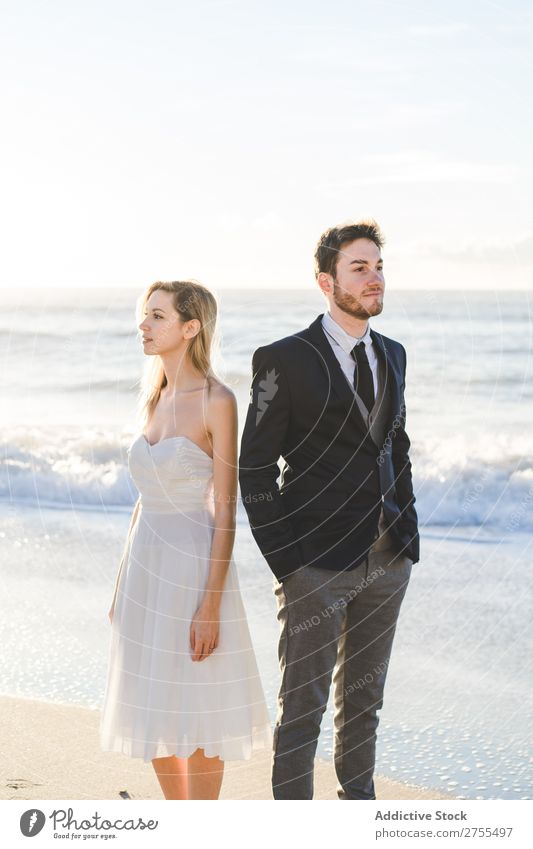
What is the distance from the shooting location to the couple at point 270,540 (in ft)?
10.2

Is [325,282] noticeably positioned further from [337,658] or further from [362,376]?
[337,658]

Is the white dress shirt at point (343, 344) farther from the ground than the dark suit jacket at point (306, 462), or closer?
farther from the ground

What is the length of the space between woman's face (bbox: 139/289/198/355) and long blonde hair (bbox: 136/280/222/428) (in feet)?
0.06

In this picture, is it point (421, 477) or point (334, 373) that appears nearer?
point (334, 373)

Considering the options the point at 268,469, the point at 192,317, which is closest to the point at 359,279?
the point at 192,317

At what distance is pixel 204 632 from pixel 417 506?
6.72 m

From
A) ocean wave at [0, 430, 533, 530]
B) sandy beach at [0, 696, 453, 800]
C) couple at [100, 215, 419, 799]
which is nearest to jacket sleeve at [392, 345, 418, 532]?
couple at [100, 215, 419, 799]

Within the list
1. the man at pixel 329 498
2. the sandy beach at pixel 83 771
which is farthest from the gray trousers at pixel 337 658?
the sandy beach at pixel 83 771

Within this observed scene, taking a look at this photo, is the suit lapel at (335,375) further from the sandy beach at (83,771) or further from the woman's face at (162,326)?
the sandy beach at (83,771)

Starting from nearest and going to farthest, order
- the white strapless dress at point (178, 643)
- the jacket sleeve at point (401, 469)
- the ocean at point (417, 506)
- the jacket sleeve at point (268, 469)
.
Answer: the jacket sleeve at point (268, 469) < the white strapless dress at point (178, 643) < the jacket sleeve at point (401, 469) < the ocean at point (417, 506)

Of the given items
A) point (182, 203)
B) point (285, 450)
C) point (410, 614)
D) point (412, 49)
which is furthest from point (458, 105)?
point (285, 450)

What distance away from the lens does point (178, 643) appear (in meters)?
3.21

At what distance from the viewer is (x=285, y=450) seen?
10.4 ft
